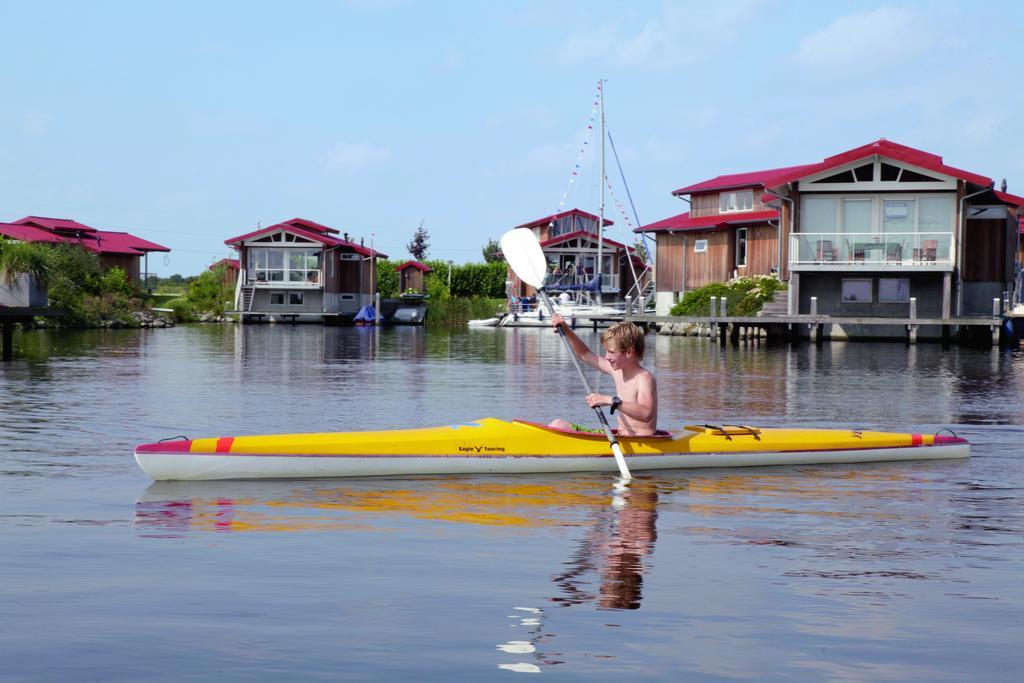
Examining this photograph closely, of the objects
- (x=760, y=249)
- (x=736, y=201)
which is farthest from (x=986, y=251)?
(x=736, y=201)

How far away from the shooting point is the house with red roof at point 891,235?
137ft

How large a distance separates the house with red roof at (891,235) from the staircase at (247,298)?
35427 millimetres

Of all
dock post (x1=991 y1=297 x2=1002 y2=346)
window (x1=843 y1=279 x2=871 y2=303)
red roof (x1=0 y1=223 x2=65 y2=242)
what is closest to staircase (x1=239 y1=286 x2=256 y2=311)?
red roof (x1=0 y1=223 x2=65 y2=242)

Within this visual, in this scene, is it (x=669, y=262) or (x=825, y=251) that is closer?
(x=825, y=251)

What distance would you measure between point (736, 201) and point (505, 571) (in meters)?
54.3

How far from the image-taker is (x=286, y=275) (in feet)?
238

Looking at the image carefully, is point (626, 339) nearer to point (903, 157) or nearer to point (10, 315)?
point (10, 315)

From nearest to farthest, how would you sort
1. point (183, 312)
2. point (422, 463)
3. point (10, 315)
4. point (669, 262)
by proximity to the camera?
1. point (422, 463)
2. point (10, 315)
3. point (669, 262)
4. point (183, 312)

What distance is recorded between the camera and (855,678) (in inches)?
221

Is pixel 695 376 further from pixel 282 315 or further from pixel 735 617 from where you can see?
pixel 282 315

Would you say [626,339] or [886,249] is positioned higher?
[886,249]

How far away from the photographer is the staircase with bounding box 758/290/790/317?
1779 inches

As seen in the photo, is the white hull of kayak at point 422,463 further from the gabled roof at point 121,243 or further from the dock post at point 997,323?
the gabled roof at point 121,243

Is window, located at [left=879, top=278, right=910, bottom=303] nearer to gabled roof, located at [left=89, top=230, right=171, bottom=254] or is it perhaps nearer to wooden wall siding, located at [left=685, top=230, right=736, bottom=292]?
wooden wall siding, located at [left=685, top=230, right=736, bottom=292]
